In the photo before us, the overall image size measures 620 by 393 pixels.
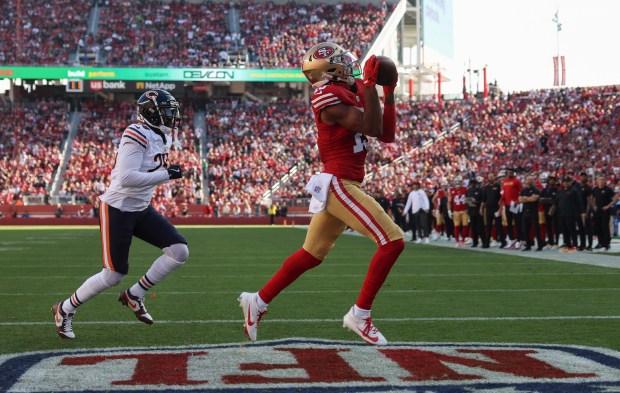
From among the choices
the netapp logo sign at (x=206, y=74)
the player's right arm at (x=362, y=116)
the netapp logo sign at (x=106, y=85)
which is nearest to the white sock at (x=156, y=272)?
the player's right arm at (x=362, y=116)

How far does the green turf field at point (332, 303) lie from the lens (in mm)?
6320

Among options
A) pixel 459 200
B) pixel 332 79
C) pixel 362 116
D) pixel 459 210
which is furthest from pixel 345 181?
pixel 459 210

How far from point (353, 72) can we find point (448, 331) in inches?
80.3

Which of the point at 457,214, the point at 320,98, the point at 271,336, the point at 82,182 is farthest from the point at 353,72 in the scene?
the point at 82,182

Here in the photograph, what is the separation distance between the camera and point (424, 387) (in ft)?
14.1

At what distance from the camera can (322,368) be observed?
15.8ft

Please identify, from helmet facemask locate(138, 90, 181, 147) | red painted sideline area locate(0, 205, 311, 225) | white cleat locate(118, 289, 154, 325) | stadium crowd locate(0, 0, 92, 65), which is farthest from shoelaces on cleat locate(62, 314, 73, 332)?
stadium crowd locate(0, 0, 92, 65)

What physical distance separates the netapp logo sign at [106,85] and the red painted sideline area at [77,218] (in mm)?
10815

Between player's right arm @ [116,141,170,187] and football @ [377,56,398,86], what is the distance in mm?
1726

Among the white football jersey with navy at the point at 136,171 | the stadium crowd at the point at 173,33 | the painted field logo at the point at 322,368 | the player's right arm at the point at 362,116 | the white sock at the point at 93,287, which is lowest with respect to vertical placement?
the painted field logo at the point at 322,368

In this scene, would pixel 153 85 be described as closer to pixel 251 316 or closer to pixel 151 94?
pixel 151 94

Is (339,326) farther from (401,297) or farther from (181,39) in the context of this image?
(181,39)

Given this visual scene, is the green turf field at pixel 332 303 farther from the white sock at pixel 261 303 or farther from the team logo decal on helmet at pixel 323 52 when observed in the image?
the team logo decal on helmet at pixel 323 52

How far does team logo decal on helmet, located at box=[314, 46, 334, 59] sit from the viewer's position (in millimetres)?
6051
